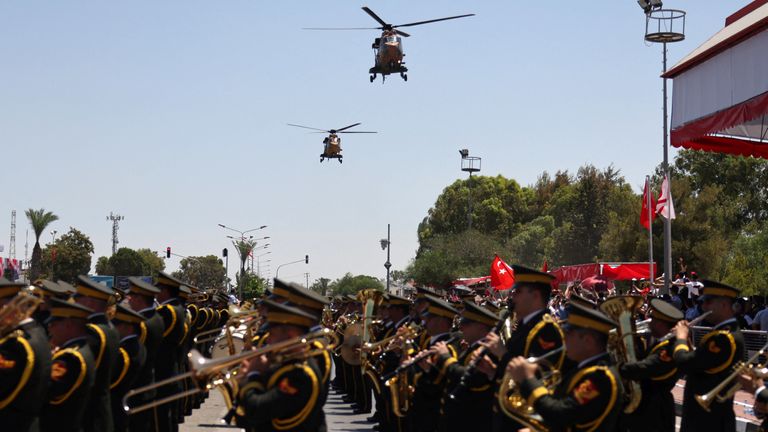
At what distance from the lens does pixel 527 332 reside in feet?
27.7

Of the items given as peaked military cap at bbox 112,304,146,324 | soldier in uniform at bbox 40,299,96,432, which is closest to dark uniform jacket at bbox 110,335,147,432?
peaked military cap at bbox 112,304,146,324

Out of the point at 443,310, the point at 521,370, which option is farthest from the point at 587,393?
the point at 443,310

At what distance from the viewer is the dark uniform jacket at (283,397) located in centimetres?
689

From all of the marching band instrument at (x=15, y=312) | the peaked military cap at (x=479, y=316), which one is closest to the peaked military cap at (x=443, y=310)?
the peaked military cap at (x=479, y=316)

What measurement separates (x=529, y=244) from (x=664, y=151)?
6196 cm

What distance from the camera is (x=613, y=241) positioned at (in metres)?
58.9

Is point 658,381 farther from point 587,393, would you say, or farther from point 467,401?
point 587,393

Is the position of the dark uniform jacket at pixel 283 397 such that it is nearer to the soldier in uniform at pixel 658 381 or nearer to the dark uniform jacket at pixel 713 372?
the soldier in uniform at pixel 658 381

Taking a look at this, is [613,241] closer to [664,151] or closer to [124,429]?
[664,151]

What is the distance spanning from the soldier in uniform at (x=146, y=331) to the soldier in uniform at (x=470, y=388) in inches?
121

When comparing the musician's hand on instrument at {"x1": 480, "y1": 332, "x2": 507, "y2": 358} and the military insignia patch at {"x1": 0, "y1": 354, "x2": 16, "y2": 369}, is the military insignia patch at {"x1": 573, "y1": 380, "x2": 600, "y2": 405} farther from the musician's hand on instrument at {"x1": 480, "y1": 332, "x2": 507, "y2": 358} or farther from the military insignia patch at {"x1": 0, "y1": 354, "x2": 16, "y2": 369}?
the military insignia patch at {"x1": 0, "y1": 354, "x2": 16, "y2": 369}

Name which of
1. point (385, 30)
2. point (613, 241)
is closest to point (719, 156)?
point (613, 241)

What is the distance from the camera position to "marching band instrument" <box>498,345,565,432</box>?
7184 millimetres

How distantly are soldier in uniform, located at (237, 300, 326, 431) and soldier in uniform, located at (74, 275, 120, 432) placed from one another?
2047mm
